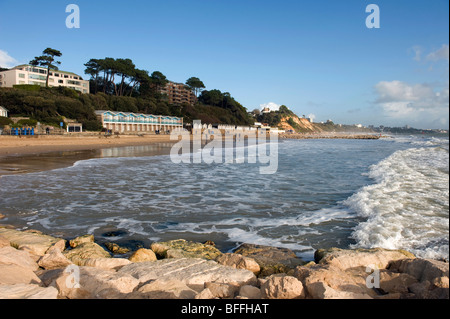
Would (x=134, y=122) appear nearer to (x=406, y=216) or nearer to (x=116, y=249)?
(x=116, y=249)

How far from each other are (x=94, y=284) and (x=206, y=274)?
1539 mm

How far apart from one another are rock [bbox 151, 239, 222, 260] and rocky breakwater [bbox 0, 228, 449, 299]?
0.02 meters

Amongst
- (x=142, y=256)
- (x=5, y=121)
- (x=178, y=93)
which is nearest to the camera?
(x=142, y=256)

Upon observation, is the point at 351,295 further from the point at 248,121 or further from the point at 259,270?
the point at 248,121

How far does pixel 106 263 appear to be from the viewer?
15.6 ft

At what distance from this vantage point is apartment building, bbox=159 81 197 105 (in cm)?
11441

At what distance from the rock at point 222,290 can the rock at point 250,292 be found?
0.12 m

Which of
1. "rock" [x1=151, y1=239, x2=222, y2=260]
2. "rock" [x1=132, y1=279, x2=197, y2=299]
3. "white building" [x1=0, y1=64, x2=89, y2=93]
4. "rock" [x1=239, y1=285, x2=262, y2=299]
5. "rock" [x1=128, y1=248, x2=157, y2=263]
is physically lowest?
"rock" [x1=151, y1=239, x2=222, y2=260]

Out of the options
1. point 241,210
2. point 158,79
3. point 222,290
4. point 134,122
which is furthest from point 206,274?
point 158,79

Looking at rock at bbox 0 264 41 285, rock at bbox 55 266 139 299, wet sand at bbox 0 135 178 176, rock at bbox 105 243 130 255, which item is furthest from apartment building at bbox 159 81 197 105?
rock at bbox 55 266 139 299
